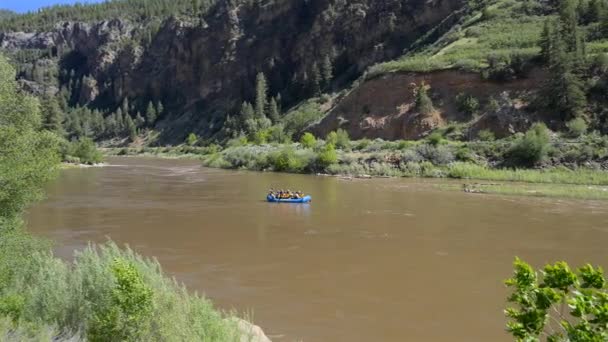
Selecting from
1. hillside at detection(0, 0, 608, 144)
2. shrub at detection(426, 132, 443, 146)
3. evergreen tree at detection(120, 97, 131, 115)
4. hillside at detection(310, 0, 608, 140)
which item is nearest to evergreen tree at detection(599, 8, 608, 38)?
hillside at detection(310, 0, 608, 140)

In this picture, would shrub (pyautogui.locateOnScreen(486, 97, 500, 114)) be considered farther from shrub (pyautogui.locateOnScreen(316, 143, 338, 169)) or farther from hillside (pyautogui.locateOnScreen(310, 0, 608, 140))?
shrub (pyautogui.locateOnScreen(316, 143, 338, 169))

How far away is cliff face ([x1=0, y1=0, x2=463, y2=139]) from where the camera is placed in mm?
Result: 103312

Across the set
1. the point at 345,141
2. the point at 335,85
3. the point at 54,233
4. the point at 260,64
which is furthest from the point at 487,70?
the point at 260,64

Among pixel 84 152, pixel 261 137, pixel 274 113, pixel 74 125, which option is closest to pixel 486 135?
pixel 261 137

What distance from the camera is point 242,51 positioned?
13338 centimetres

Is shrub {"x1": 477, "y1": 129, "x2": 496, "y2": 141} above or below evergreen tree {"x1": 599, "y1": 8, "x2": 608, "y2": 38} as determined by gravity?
below

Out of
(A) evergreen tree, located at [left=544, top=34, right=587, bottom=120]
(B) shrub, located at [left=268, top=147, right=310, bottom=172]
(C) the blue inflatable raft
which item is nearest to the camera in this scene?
(C) the blue inflatable raft

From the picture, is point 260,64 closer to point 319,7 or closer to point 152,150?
point 319,7

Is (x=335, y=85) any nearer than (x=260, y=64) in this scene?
Yes

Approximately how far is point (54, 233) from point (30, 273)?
1479cm

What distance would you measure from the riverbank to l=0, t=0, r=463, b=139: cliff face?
134ft

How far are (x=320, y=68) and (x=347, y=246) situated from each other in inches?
3452

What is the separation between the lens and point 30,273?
34.3ft

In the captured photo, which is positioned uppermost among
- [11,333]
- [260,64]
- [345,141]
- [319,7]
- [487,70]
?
[319,7]
